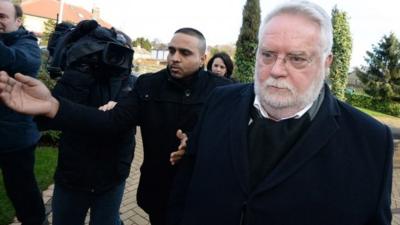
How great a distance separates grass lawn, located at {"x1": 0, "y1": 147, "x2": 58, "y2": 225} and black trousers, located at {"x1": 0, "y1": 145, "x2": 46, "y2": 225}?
0.79 m

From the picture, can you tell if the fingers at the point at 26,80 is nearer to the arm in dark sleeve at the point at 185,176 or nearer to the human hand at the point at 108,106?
the human hand at the point at 108,106

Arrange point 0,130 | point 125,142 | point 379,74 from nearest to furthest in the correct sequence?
point 125,142, point 0,130, point 379,74

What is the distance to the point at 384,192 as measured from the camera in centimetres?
154

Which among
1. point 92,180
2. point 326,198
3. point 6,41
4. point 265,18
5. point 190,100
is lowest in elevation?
point 92,180

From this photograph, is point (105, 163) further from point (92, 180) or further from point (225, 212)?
point (225, 212)

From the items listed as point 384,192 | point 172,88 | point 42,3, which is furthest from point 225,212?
point 42,3

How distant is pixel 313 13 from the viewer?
161cm

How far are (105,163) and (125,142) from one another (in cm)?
22

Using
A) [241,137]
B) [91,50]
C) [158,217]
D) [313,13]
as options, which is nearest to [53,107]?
[91,50]

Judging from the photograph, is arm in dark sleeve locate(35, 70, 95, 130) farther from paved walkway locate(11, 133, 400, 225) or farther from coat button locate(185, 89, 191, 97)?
paved walkway locate(11, 133, 400, 225)

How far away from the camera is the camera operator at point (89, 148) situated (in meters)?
2.39

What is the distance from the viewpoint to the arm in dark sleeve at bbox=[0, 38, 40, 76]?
278cm

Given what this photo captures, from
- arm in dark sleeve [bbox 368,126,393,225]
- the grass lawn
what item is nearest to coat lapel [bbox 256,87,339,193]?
arm in dark sleeve [bbox 368,126,393,225]

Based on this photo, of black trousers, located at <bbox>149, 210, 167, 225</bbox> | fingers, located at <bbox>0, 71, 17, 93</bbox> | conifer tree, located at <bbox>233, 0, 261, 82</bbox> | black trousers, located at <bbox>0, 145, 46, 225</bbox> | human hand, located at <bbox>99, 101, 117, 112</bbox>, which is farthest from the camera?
conifer tree, located at <bbox>233, 0, 261, 82</bbox>
